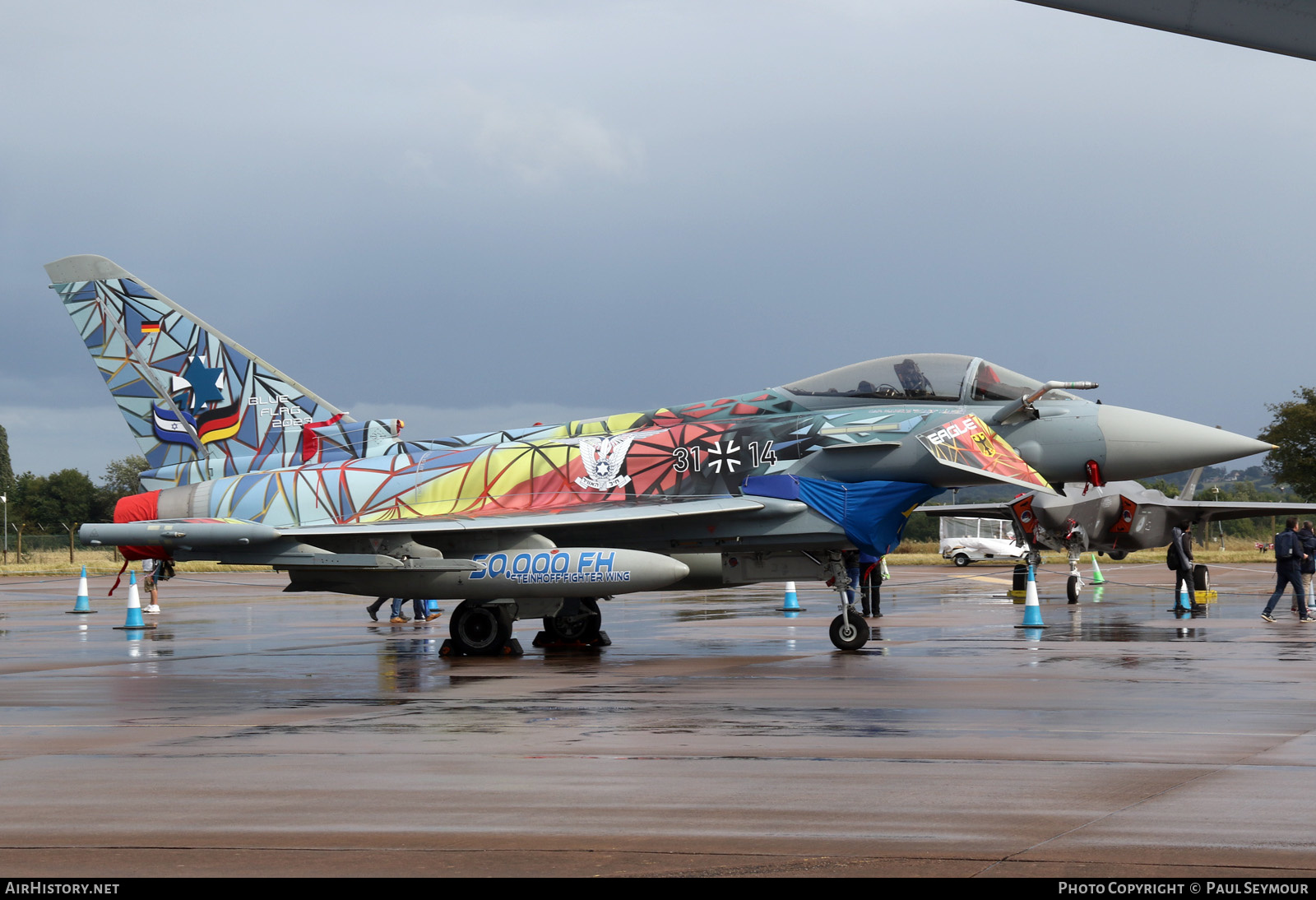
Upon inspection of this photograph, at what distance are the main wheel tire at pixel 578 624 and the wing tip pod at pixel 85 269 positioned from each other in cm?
811

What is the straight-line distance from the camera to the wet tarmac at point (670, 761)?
15.7 ft

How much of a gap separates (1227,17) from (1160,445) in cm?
1054

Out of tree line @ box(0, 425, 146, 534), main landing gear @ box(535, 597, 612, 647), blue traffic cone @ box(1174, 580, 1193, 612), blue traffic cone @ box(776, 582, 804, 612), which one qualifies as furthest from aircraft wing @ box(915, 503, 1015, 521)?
tree line @ box(0, 425, 146, 534)

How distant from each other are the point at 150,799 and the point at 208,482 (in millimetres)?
11115

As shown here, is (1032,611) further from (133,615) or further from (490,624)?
(133,615)

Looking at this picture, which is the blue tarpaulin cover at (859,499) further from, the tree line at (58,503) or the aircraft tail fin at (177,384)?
the tree line at (58,503)

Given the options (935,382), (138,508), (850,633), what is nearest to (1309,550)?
(935,382)

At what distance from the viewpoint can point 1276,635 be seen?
16406 mm

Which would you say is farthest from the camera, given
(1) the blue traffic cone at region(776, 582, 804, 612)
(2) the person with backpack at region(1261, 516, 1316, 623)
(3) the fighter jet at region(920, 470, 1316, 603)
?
(3) the fighter jet at region(920, 470, 1316, 603)

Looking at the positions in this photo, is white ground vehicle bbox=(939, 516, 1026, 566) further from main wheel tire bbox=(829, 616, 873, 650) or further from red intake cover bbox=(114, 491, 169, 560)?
red intake cover bbox=(114, 491, 169, 560)

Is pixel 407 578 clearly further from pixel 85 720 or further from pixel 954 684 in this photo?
pixel 954 684

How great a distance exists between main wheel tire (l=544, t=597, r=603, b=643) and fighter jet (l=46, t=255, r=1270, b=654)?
0.08 ft

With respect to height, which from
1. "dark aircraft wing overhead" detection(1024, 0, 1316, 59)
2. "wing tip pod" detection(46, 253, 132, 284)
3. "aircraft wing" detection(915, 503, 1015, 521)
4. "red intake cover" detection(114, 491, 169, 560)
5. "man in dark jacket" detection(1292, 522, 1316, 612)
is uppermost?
"wing tip pod" detection(46, 253, 132, 284)

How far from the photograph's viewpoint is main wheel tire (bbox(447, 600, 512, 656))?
14812 mm
